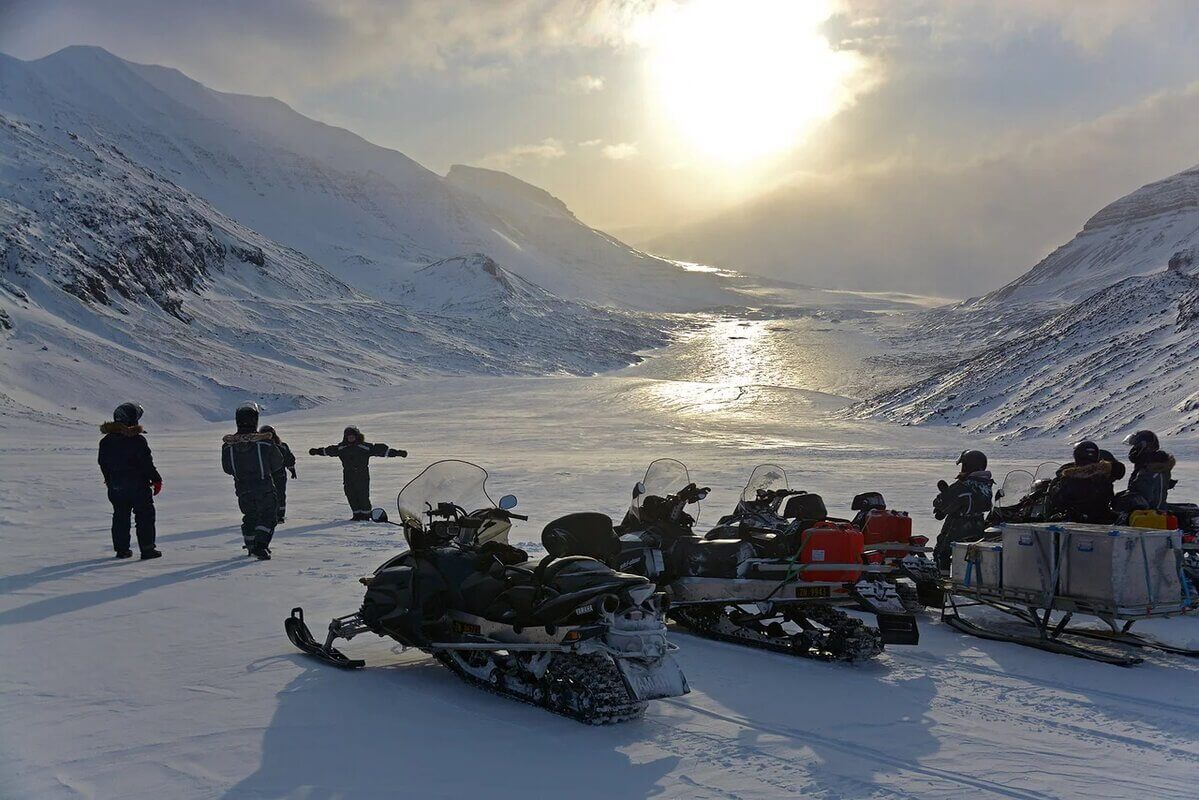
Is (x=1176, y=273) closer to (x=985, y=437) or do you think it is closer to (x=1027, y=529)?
(x=985, y=437)

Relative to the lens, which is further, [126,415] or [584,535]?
[126,415]

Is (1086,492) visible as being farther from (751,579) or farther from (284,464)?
(284,464)

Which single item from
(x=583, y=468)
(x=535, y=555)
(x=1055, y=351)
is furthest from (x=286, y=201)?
(x=535, y=555)

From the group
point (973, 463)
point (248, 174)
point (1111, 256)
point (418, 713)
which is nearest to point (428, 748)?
point (418, 713)

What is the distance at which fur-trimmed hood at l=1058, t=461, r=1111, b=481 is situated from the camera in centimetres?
916

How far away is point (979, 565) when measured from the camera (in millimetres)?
8758

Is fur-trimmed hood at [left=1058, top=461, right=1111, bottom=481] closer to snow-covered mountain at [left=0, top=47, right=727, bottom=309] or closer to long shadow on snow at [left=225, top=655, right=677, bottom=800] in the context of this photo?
long shadow on snow at [left=225, top=655, right=677, bottom=800]

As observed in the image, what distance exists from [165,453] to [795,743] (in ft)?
86.4

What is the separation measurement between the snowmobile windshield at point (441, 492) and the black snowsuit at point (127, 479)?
16.6 ft

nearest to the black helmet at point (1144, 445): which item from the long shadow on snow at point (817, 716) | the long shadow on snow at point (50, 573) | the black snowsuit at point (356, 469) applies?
the long shadow on snow at point (817, 716)

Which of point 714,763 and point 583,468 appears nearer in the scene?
point 714,763

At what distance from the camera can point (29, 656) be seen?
22.2 feet

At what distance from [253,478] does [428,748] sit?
6884 millimetres

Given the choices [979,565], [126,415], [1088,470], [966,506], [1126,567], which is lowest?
[979,565]
